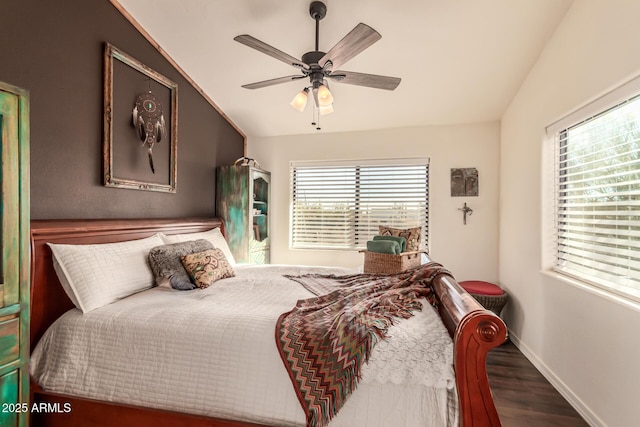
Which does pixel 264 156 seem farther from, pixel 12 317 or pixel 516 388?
pixel 516 388

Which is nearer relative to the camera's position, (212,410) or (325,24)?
(212,410)

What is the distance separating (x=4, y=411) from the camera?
1443 millimetres

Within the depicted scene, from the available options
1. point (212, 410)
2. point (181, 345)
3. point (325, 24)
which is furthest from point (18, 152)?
point (325, 24)

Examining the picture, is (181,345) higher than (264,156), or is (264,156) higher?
(264,156)

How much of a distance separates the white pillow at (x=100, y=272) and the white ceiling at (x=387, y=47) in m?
1.85

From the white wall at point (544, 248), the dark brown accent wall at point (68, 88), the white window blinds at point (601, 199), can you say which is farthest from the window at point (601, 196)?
the dark brown accent wall at point (68, 88)

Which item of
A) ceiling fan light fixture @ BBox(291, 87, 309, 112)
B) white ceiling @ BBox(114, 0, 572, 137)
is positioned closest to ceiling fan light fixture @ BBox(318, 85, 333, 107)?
ceiling fan light fixture @ BBox(291, 87, 309, 112)

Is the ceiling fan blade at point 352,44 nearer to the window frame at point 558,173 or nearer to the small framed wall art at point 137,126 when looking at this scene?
the window frame at point 558,173

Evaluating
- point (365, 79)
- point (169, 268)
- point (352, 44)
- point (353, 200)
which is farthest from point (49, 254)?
point (353, 200)

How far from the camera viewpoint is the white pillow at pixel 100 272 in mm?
1835

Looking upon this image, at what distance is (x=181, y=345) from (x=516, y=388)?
2.36 metres

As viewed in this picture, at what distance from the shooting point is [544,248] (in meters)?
2.74

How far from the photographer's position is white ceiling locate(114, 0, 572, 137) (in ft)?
8.08

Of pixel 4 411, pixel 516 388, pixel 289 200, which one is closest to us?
pixel 4 411
